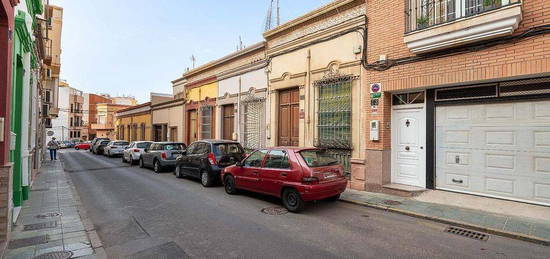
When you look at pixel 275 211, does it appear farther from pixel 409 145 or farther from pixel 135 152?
pixel 135 152

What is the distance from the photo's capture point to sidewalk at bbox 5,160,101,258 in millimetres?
4281

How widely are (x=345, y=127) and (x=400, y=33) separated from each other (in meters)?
3.10

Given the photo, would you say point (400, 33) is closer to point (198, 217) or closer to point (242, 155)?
point (242, 155)

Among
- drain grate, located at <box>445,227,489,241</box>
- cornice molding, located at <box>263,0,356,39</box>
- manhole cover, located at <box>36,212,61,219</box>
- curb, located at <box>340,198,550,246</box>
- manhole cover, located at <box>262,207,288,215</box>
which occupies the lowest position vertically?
manhole cover, located at <box>36,212,61,219</box>

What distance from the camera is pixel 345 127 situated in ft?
30.1

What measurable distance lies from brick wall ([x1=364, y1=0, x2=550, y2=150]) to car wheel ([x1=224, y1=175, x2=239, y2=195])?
4033 mm

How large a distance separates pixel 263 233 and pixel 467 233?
353 centimetres

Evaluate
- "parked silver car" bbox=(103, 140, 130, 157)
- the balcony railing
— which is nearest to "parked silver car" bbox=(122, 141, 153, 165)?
"parked silver car" bbox=(103, 140, 130, 157)

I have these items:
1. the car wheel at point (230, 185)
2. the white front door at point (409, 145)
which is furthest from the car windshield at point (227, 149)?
the white front door at point (409, 145)

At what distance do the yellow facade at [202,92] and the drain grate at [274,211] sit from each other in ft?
34.5

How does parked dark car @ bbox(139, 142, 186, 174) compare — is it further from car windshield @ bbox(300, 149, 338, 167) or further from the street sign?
the street sign

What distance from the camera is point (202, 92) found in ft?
57.0

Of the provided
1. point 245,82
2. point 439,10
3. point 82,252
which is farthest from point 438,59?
point 245,82

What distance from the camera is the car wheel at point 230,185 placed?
8.20 meters
